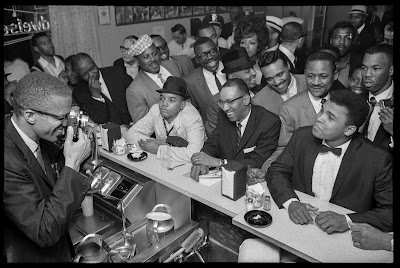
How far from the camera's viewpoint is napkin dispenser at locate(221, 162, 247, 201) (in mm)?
2207

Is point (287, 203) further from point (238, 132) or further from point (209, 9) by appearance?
point (209, 9)

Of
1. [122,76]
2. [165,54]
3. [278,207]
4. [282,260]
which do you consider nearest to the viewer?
[282,260]

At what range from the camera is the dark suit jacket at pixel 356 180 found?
2.08 m

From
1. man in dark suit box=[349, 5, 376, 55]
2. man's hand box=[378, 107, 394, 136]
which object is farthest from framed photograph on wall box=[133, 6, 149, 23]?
man's hand box=[378, 107, 394, 136]

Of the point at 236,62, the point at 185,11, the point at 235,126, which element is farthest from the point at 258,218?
the point at 185,11

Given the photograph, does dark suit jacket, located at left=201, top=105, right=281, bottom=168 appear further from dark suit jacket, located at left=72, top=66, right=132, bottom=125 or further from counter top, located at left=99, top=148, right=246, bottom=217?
dark suit jacket, located at left=72, top=66, right=132, bottom=125

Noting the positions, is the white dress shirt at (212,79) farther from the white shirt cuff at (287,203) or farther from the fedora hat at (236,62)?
the white shirt cuff at (287,203)

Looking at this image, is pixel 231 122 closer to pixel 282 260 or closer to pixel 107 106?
pixel 282 260

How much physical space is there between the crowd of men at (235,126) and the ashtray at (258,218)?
0.47 ft

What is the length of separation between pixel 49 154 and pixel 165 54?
2.86 meters

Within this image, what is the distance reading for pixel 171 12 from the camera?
7426 millimetres

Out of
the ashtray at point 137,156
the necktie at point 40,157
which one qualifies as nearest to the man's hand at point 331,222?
the ashtray at point 137,156

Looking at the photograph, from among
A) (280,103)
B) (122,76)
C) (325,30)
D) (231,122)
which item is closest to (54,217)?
(231,122)

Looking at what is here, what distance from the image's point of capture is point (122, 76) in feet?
13.9
